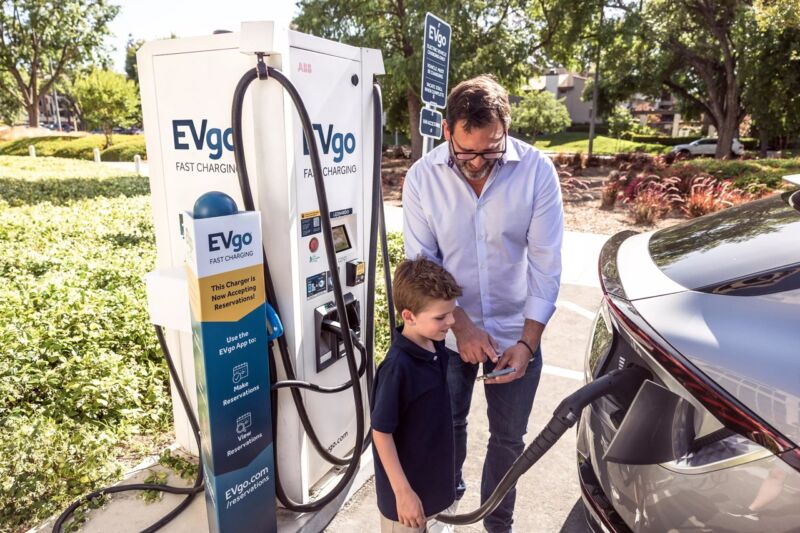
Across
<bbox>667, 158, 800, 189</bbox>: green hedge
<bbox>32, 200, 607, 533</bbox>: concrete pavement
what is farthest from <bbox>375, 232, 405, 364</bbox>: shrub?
<bbox>667, 158, 800, 189</bbox>: green hedge

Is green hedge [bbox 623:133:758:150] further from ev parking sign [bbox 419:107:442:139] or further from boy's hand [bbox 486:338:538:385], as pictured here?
boy's hand [bbox 486:338:538:385]

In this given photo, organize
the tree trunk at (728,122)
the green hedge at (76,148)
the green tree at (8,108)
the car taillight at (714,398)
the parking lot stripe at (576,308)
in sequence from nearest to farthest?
1. the car taillight at (714,398)
2. the parking lot stripe at (576,308)
3. the tree trunk at (728,122)
4. the green hedge at (76,148)
5. the green tree at (8,108)

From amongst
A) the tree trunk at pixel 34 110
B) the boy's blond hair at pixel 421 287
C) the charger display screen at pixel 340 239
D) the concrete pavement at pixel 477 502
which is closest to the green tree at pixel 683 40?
the concrete pavement at pixel 477 502

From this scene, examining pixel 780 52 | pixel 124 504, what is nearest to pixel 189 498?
pixel 124 504

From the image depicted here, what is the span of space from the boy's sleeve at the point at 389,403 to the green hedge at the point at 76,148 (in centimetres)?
2768

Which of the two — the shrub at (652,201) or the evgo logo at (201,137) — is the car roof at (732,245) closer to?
the evgo logo at (201,137)

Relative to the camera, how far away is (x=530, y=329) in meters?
2.09

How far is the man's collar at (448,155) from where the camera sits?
2.03m

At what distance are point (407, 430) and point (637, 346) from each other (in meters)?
0.77

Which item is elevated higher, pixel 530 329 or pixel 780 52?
pixel 780 52

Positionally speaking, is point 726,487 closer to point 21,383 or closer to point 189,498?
point 189,498

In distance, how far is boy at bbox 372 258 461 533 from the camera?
5.67 ft

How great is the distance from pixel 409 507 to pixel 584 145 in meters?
43.7

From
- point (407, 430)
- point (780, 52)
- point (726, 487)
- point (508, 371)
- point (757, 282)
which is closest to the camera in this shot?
point (726, 487)
